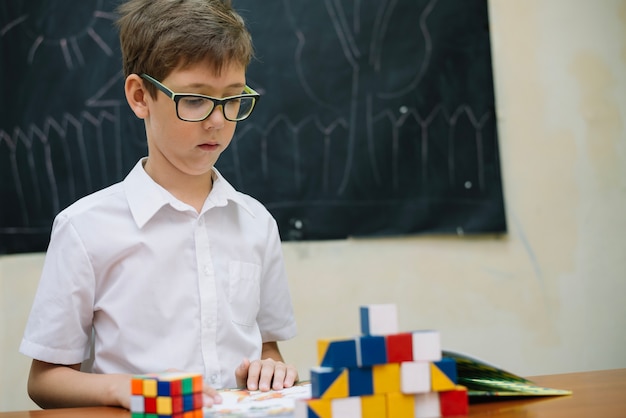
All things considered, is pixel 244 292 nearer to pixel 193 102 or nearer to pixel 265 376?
pixel 265 376

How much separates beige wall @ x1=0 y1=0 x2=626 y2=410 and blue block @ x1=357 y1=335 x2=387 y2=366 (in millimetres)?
1523

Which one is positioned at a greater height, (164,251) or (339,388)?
(164,251)

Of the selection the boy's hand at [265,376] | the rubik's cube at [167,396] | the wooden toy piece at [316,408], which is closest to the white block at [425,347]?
the wooden toy piece at [316,408]

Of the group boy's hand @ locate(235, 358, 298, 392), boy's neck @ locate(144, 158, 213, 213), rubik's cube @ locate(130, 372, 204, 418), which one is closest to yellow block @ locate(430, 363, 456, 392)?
rubik's cube @ locate(130, 372, 204, 418)

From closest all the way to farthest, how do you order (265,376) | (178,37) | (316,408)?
(316,408) → (265,376) → (178,37)

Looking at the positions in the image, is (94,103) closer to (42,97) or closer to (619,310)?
(42,97)

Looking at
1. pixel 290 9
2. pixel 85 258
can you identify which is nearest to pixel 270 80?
pixel 290 9

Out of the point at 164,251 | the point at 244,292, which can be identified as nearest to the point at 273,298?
the point at 244,292

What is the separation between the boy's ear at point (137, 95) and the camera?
1.42m

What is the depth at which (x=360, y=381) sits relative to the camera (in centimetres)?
85

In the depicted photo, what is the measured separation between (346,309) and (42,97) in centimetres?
111

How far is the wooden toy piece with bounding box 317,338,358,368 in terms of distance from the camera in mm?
843

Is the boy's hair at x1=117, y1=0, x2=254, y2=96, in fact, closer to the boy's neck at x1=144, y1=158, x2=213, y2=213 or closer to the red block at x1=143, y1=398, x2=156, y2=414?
the boy's neck at x1=144, y1=158, x2=213, y2=213

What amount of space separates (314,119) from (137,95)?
993mm
